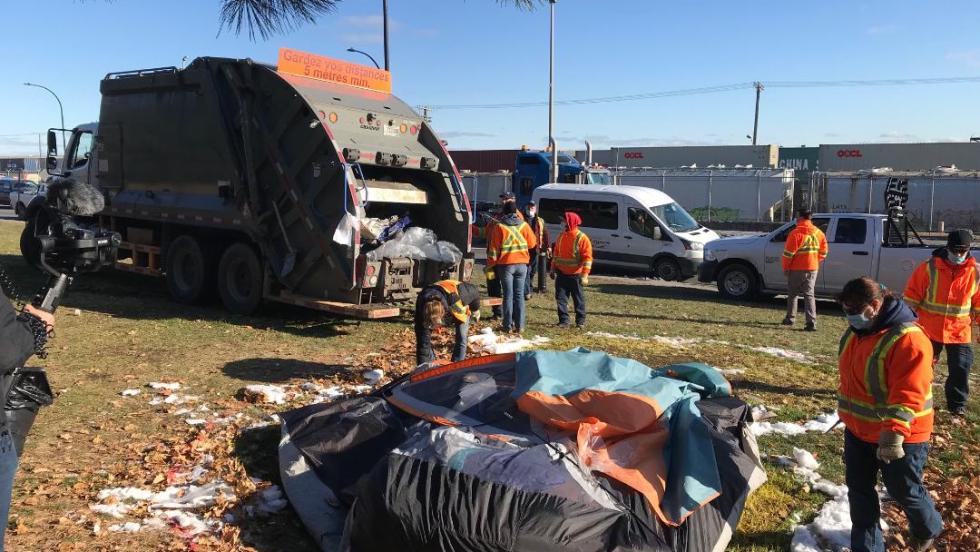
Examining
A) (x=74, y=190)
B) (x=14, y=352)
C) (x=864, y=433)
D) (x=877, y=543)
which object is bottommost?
(x=877, y=543)

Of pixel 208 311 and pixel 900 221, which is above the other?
pixel 900 221

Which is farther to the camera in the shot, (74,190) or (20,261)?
(20,261)

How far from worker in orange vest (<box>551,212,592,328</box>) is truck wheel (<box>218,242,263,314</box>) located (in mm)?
3766

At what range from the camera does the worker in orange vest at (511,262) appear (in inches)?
370

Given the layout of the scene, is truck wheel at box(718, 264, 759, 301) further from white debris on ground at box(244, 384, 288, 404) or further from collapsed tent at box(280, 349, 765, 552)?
white debris on ground at box(244, 384, 288, 404)

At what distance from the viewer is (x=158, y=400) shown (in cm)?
630

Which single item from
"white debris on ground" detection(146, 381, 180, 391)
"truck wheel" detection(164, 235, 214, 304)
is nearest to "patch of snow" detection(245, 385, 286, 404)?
"white debris on ground" detection(146, 381, 180, 391)

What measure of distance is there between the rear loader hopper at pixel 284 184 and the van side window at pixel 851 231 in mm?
6513

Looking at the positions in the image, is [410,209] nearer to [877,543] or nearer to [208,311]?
[208,311]

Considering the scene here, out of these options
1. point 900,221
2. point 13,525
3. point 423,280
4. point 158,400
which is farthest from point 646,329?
point 13,525

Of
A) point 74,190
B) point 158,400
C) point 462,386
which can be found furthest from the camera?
point 158,400

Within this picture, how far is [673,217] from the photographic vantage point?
16.6 m

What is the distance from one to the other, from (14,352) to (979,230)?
3092 cm

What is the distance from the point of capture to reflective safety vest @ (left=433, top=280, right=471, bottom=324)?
673cm
